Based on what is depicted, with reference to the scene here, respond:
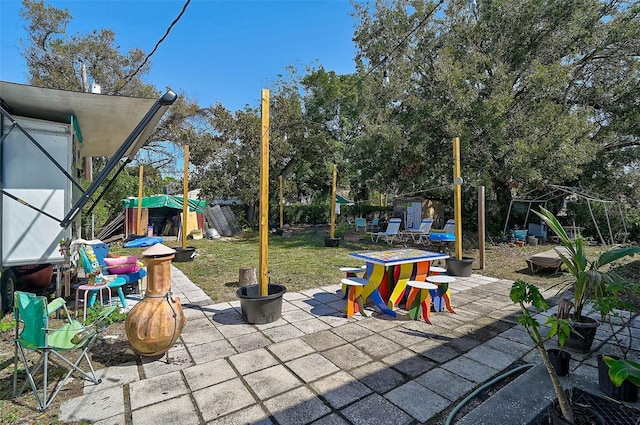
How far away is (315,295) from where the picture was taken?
4.93 metres

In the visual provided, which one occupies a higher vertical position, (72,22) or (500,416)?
(72,22)

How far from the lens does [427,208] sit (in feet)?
44.3

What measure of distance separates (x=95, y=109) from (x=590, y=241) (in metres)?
A: 14.1

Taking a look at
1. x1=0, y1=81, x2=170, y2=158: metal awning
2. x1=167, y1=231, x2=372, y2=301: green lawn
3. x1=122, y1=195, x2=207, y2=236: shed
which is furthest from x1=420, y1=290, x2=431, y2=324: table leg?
x1=122, y1=195, x2=207, y2=236: shed

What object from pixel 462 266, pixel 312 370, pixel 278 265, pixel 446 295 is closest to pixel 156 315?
pixel 312 370

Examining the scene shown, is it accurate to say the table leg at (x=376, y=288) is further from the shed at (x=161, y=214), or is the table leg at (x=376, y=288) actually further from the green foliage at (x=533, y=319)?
the shed at (x=161, y=214)

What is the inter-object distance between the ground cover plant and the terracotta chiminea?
0.40m

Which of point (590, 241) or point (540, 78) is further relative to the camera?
point (590, 241)

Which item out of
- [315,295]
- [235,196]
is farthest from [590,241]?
[235,196]

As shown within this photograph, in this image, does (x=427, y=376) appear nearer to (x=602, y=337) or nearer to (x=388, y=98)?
(x=602, y=337)

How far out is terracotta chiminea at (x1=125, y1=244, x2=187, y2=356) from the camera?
104 inches

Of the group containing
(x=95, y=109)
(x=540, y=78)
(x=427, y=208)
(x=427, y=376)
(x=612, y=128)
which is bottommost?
(x=427, y=376)

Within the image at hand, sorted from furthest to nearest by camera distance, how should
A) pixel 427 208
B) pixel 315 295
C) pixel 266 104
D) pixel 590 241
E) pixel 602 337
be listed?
pixel 427 208
pixel 590 241
pixel 315 295
pixel 266 104
pixel 602 337

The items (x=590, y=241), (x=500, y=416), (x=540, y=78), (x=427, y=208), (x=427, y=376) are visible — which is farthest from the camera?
(x=427, y=208)
